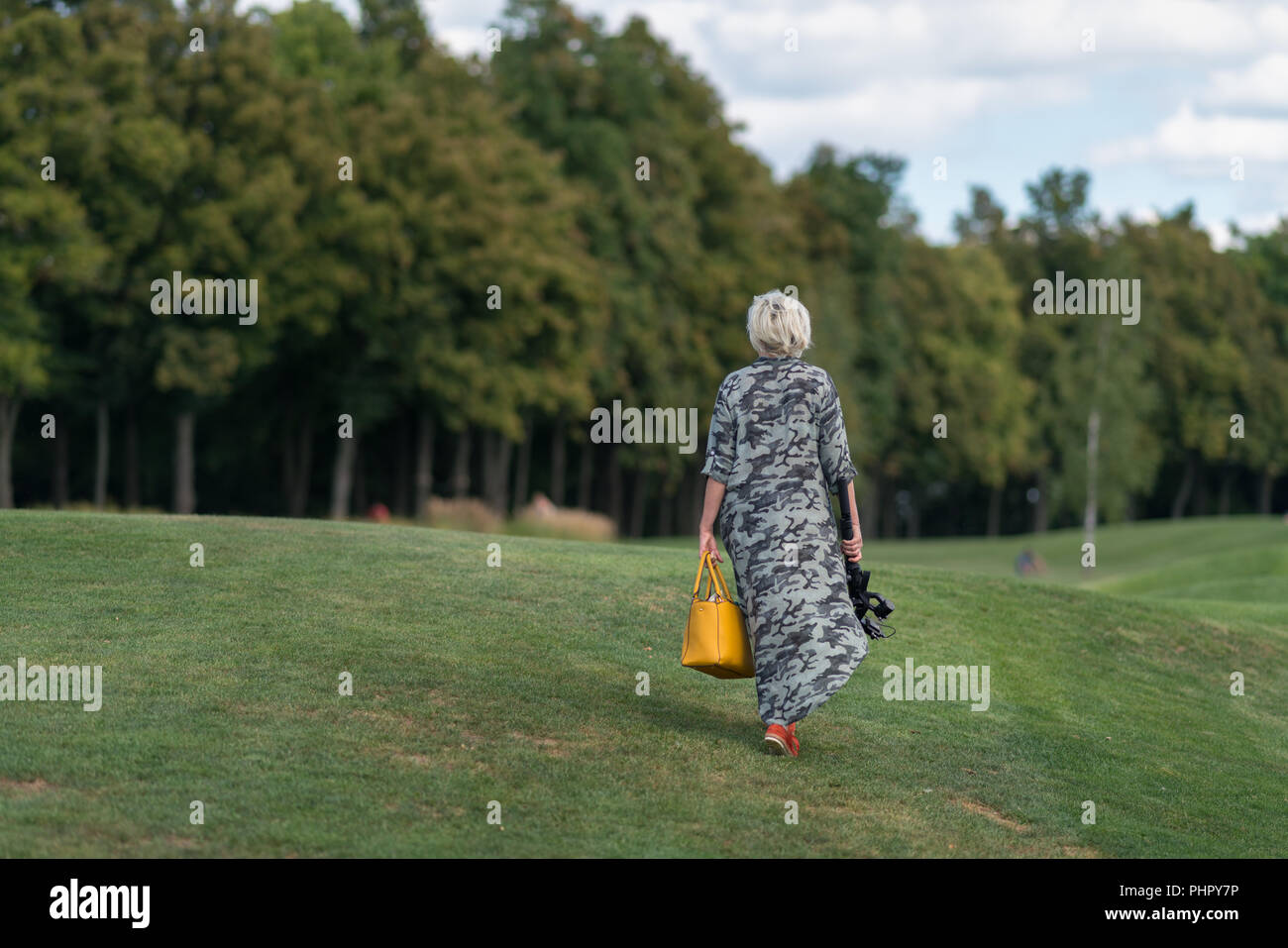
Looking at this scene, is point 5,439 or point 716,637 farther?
point 5,439

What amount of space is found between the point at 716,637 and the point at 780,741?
106cm

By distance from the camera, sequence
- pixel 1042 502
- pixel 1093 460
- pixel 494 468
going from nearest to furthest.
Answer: pixel 494 468
pixel 1093 460
pixel 1042 502

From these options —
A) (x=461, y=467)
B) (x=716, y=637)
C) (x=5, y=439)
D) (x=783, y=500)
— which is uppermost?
(x=5, y=439)

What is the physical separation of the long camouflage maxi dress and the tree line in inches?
630

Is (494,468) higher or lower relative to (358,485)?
higher

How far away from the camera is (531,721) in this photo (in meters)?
10.5

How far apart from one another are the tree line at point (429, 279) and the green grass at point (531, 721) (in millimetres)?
11352

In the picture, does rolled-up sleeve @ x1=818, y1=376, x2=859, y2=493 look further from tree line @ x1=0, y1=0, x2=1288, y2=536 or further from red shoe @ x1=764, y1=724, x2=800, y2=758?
tree line @ x1=0, y1=0, x2=1288, y2=536

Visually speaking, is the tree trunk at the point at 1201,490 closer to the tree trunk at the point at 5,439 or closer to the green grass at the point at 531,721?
the tree trunk at the point at 5,439

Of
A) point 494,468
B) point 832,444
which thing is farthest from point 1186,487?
point 832,444

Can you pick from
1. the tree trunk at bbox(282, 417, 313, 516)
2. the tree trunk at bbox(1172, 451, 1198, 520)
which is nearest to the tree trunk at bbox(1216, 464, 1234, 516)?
the tree trunk at bbox(1172, 451, 1198, 520)

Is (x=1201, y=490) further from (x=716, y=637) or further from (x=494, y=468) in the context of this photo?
(x=716, y=637)

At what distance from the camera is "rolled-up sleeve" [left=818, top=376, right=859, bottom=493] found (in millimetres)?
9938
